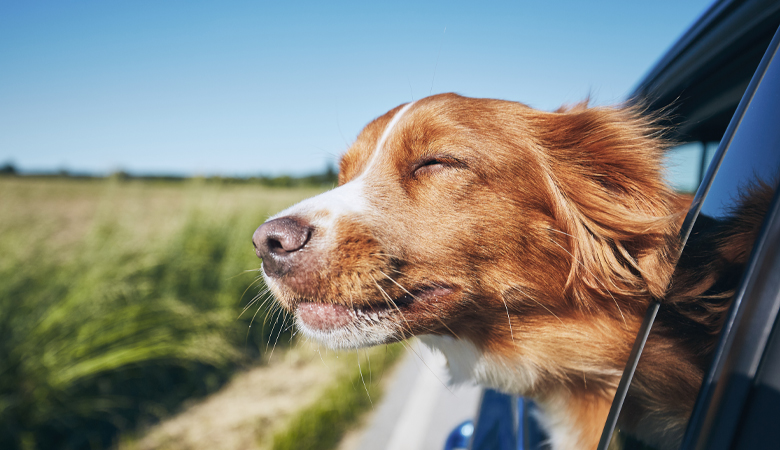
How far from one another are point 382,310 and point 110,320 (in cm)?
404

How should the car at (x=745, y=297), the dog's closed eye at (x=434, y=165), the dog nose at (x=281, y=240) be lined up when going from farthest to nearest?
the dog's closed eye at (x=434, y=165) → the dog nose at (x=281, y=240) → the car at (x=745, y=297)

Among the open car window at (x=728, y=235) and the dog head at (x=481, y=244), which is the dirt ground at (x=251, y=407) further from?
the open car window at (x=728, y=235)

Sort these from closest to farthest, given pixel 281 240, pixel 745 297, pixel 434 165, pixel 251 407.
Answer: pixel 745 297 < pixel 281 240 < pixel 434 165 < pixel 251 407

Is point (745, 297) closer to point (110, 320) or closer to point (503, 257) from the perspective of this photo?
point (503, 257)

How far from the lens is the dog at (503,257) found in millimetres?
1415

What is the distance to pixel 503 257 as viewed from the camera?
59.8 inches

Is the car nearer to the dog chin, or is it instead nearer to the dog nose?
the dog chin

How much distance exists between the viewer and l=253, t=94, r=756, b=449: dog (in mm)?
1415

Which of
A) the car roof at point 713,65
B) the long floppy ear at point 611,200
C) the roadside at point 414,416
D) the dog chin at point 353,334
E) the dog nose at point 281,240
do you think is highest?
the car roof at point 713,65

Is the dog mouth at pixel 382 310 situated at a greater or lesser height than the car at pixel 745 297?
lesser

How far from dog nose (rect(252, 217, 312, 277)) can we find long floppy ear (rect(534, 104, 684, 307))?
91 cm

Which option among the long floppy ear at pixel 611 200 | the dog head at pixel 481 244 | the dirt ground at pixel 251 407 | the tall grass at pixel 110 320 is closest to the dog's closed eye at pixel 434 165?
the dog head at pixel 481 244

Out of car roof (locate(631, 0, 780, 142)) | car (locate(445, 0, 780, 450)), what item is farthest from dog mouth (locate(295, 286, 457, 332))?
car roof (locate(631, 0, 780, 142))

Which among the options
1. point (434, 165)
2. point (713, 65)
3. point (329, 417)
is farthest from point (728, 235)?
point (329, 417)
